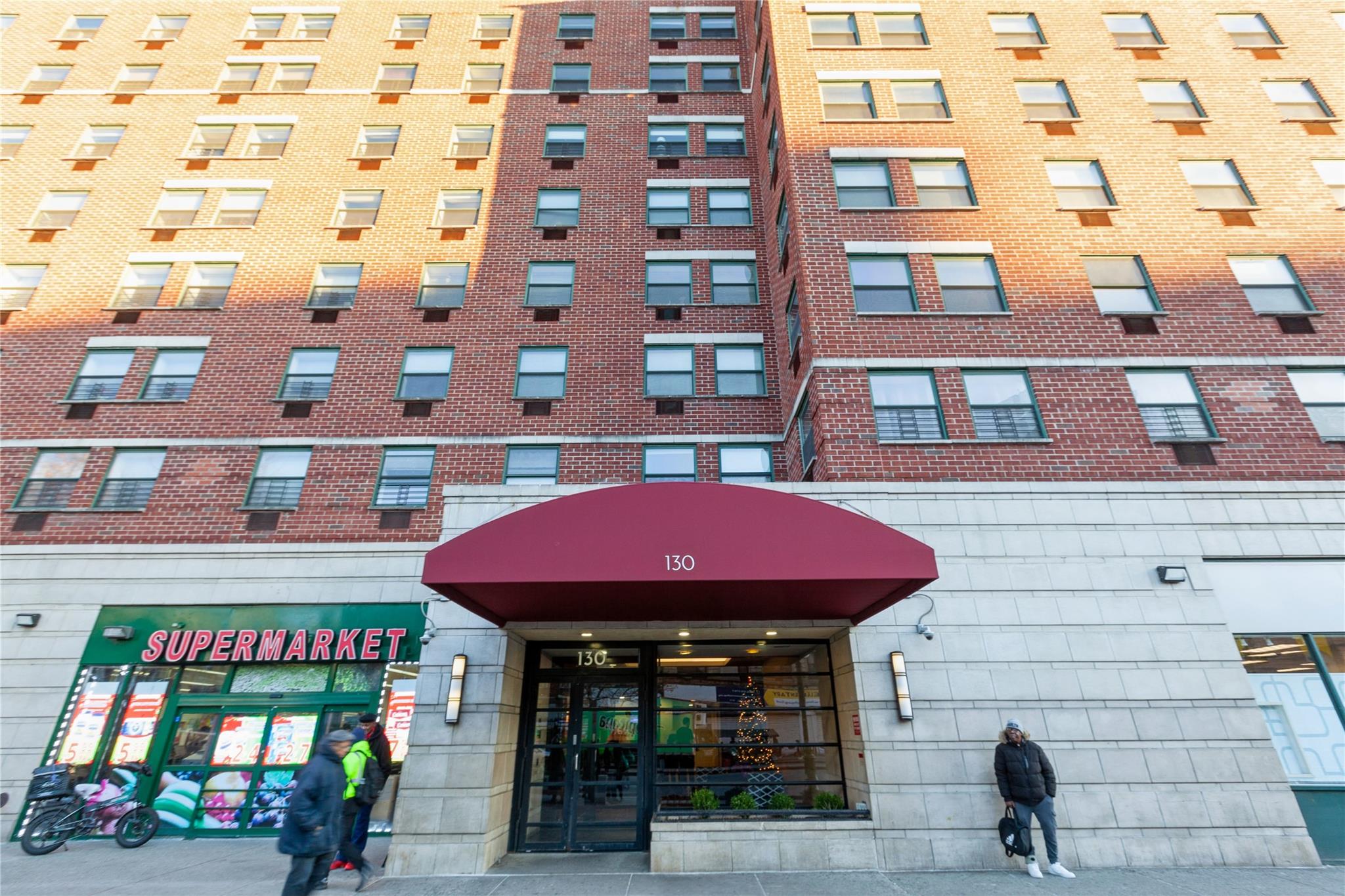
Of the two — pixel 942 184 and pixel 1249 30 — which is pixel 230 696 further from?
pixel 1249 30

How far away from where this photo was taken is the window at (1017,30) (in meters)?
16.0

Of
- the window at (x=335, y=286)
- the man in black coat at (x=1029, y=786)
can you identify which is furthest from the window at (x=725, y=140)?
the man in black coat at (x=1029, y=786)

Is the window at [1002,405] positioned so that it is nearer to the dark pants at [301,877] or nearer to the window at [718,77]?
the dark pants at [301,877]

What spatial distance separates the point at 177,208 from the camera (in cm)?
1753

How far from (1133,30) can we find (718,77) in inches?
454

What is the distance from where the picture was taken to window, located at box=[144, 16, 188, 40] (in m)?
20.6

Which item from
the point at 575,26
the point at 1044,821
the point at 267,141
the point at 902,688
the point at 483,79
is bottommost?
the point at 1044,821

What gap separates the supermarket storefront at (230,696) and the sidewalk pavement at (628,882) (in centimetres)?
236

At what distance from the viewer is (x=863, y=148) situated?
14.3 m

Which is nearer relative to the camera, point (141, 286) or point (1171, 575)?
point (1171, 575)

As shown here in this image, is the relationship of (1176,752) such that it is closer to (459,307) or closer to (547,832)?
(547,832)

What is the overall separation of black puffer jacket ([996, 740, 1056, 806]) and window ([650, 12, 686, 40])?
74.4ft

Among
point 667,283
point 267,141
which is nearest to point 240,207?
point 267,141

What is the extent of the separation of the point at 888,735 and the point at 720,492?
450cm
